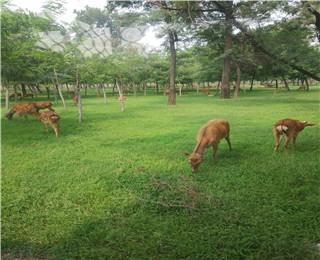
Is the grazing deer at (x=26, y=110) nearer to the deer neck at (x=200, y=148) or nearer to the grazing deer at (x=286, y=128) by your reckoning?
the deer neck at (x=200, y=148)

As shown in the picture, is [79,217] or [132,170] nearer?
[79,217]

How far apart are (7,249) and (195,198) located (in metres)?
2.52

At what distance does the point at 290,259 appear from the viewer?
3.71m

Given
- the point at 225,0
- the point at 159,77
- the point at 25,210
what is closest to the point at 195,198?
the point at 25,210

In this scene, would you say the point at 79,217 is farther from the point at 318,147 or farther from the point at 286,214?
the point at 318,147

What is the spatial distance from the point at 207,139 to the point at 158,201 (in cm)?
227

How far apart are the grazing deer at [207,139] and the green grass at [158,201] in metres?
0.26

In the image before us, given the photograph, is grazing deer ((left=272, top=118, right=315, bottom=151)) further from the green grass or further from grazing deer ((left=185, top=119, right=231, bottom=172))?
grazing deer ((left=185, top=119, right=231, bottom=172))

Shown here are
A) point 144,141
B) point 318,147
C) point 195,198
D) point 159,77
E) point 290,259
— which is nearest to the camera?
point 290,259

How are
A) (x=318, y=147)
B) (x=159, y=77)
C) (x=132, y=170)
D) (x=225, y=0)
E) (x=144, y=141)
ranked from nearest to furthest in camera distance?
(x=225, y=0)
(x=132, y=170)
(x=318, y=147)
(x=144, y=141)
(x=159, y=77)

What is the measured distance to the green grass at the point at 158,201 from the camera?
4.02 metres

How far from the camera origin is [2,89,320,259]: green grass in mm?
4023

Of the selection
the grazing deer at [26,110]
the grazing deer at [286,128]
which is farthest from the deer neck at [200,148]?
the grazing deer at [26,110]

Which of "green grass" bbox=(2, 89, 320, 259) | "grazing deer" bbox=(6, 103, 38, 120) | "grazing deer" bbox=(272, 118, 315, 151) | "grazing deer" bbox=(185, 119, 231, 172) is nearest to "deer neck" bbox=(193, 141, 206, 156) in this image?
"grazing deer" bbox=(185, 119, 231, 172)
